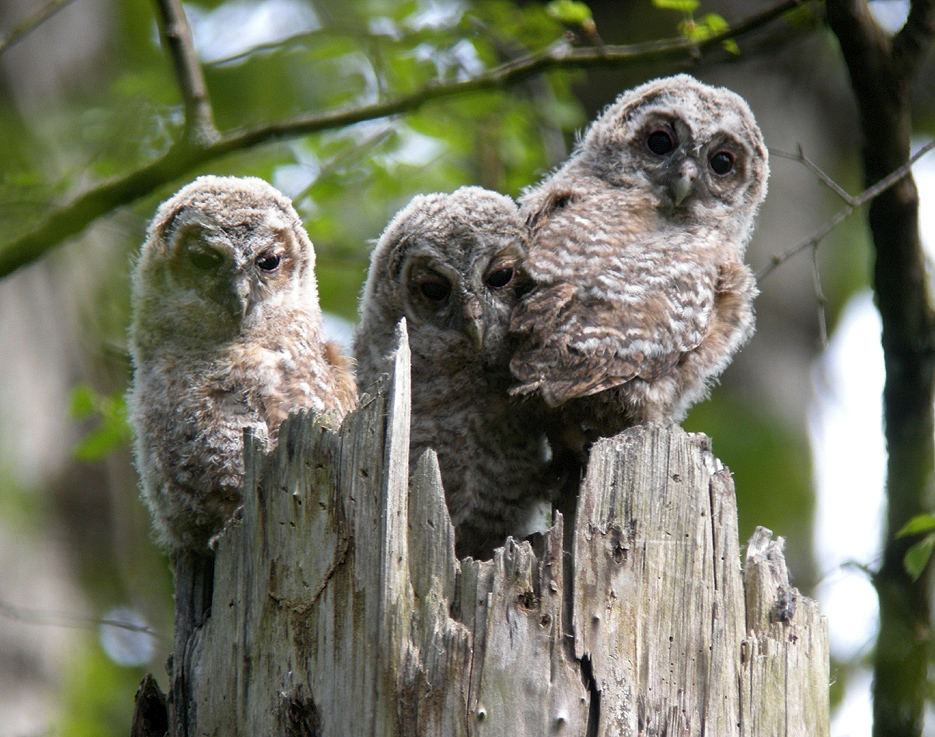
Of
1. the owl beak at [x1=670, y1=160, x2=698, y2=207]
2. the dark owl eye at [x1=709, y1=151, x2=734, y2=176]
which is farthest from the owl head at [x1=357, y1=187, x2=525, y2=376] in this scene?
the dark owl eye at [x1=709, y1=151, x2=734, y2=176]

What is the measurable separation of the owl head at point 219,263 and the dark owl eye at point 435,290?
40 centimetres

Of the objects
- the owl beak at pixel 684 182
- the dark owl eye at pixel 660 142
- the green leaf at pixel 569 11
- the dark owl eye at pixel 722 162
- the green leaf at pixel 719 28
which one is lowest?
the owl beak at pixel 684 182

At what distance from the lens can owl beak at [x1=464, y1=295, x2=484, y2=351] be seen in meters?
2.80

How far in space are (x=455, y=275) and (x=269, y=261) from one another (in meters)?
0.63

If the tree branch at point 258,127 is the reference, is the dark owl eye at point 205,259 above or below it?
below

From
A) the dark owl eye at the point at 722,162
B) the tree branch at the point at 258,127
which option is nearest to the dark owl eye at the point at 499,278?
the dark owl eye at the point at 722,162

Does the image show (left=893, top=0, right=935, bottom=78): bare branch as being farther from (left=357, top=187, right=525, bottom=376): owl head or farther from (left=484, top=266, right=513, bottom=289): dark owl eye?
(left=484, top=266, right=513, bottom=289): dark owl eye

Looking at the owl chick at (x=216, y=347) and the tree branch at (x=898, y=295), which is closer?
the owl chick at (x=216, y=347)

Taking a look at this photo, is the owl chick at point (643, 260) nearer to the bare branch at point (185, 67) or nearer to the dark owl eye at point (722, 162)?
the dark owl eye at point (722, 162)

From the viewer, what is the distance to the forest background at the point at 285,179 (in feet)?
13.0

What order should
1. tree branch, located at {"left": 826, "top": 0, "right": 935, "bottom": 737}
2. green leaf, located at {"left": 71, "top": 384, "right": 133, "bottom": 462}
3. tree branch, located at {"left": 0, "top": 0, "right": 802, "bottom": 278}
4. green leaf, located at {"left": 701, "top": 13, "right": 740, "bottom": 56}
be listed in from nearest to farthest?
tree branch, located at {"left": 826, "top": 0, "right": 935, "bottom": 737} → tree branch, located at {"left": 0, "top": 0, "right": 802, "bottom": 278} → green leaf, located at {"left": 701, "top": 13, "right": 740, "bottom": 56} → green leaf, located at {"left": 71, "top": 384, "right": 133, "bottom": 462}

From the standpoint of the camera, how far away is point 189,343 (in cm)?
Answer: 295

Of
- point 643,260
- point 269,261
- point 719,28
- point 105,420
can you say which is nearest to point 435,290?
point 269,261

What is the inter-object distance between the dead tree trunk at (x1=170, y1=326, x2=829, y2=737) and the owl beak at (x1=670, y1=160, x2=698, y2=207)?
125 centimetres
